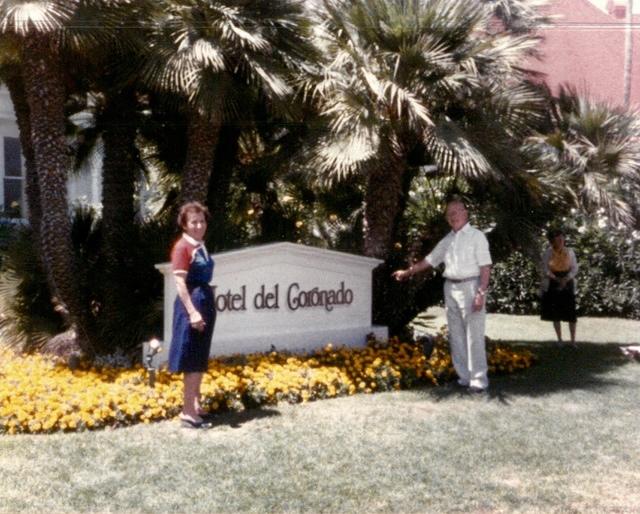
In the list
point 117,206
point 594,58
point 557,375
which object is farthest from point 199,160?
point 594,58

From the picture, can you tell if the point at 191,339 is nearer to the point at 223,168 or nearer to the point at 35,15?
the point at 35,15

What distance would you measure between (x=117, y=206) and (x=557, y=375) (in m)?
5.12

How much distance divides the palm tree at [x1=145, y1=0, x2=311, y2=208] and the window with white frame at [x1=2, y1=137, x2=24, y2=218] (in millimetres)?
8500

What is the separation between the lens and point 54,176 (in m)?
9.02

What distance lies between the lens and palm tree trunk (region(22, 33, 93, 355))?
29.0 feet

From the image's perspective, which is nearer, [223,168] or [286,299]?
[286,299]

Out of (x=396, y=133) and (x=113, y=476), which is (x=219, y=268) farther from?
(x=113, y=476)

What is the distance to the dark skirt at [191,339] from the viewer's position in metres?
6.55

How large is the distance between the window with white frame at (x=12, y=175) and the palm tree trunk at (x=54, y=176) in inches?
304

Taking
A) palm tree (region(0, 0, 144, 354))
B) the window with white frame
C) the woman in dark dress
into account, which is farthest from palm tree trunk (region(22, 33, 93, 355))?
the window with white frame

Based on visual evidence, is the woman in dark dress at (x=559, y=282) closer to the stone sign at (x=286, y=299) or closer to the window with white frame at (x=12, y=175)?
the stone sign at (x=286, y=299)

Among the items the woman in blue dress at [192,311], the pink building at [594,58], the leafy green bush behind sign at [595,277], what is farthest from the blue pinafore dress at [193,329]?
the pink building at [594,58]

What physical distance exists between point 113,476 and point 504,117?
609 centimetres

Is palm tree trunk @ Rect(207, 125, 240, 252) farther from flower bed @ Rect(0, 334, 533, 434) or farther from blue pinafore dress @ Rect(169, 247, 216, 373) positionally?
blue pinafore dress @ Rect(169, 247, 216, 373)
